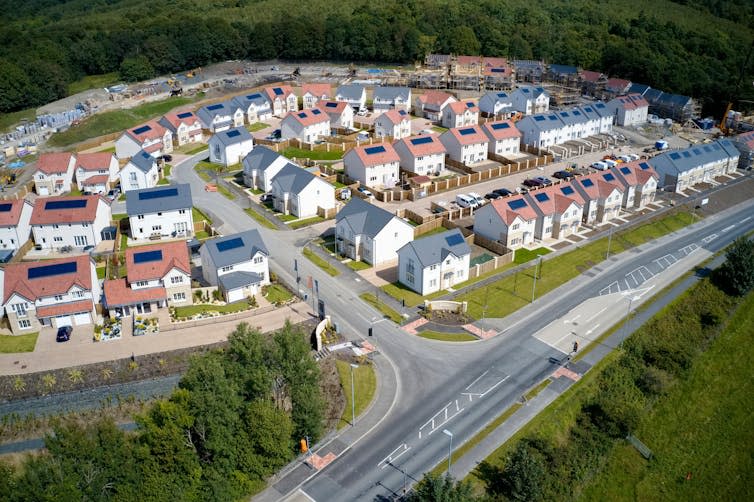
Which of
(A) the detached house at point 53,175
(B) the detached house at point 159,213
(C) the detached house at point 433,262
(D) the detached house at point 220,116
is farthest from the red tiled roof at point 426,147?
(A) the detached house at point 53,175

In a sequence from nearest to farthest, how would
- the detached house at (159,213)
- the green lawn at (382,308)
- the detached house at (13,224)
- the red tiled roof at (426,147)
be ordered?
the green lawn at (382,308)
the detached house at (13,224)
the detached house at (159,213)
the red tiled roof at (426,147)

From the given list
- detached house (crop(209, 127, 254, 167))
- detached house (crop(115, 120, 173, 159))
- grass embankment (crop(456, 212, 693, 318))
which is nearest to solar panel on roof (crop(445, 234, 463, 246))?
grass embankment (crop(456, 212, 693, 318))

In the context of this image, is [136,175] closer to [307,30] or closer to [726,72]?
[307,30]

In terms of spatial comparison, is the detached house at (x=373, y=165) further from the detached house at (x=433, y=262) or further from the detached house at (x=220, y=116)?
the detached house at (x=220, y=116)

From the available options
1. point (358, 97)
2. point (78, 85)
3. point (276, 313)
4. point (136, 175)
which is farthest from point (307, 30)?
point (276, 313)

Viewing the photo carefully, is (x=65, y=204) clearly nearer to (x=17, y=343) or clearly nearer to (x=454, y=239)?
(x=17, y=343)

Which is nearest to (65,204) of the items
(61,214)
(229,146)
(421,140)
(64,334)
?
(61,214)
